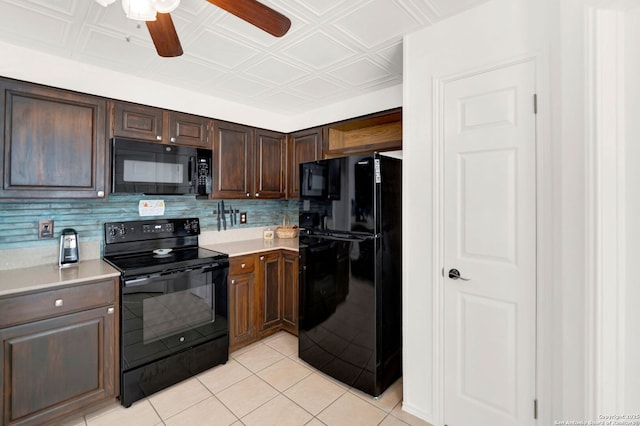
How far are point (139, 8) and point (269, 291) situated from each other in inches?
94.4

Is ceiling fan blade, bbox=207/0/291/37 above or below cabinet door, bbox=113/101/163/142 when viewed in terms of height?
above

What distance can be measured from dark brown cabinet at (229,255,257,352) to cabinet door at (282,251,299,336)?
350 mm

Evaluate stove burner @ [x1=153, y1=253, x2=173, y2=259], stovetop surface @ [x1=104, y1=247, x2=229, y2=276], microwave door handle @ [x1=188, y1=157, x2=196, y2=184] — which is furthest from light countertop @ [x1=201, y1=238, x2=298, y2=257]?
microwave door handle @ [x1=188, y1=157, x2=196, y2=184]

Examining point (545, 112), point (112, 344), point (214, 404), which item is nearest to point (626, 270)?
point (545, 112)

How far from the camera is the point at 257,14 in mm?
1210

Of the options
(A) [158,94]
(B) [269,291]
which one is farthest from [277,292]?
(A) [158,94]

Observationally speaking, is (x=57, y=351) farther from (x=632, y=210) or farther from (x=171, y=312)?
(x=632, y=210)

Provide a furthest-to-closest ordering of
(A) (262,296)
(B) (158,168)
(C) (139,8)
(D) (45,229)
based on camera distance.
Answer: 1. (A) (262,296)
2. (B) (158,168)
3. (D) (45,229)
4. (C) (139,8)

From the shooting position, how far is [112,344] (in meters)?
1.93

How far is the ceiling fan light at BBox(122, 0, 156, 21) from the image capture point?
1.10m

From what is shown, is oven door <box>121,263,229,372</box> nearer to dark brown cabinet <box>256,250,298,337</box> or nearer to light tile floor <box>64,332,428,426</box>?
light tile floor <box>64,332,428,426</box>

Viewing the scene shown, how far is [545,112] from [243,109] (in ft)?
8.81

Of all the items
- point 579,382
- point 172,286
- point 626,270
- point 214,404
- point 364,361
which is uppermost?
point 626,270

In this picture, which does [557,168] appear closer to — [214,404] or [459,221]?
[459,221]
